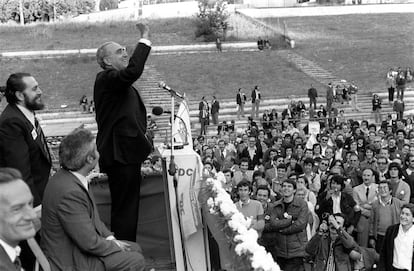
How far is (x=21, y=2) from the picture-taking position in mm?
62125

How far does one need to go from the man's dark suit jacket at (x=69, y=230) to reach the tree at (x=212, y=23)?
143 ft

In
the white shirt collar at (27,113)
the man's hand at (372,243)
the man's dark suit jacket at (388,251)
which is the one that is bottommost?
the man's hand at (372,243)

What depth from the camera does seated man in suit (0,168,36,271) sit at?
2654 mm

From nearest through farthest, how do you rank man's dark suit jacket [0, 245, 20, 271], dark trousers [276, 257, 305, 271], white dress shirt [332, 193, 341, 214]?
man's dark suit jacket [0, 245, 20, 271], dark trousers [276, 257, 305, 271], white dress shirt [332, 193, 341, 214]

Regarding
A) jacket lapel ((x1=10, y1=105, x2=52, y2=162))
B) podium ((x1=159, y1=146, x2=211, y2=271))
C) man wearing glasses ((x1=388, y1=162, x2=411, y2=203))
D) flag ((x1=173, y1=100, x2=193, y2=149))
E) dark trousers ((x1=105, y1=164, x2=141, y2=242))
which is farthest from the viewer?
man wearing glasses ((x1=388, y1=162, x2=411, y2=203))

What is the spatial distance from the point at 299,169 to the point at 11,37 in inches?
1723

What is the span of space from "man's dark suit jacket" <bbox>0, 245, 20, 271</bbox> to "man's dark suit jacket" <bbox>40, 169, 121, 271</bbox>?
943 mm

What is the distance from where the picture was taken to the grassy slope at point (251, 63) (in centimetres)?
3469

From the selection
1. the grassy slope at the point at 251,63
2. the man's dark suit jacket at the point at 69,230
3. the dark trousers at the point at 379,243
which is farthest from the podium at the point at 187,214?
the grassy slope at the point at 251,63

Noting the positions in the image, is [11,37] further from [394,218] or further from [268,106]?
[394,218]

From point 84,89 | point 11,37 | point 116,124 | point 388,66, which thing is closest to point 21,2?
point 11,37

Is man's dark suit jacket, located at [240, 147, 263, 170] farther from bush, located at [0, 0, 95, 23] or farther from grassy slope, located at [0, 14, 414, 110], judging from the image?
bush, located at [0, 0, 95, 23]

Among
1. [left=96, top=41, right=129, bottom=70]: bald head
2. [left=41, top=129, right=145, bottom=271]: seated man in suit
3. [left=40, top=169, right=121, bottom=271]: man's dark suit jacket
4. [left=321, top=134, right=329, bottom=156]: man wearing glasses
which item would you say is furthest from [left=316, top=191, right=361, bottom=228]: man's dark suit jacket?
[left=321, top=134, right=329, bottom=156]: man wearing glasses

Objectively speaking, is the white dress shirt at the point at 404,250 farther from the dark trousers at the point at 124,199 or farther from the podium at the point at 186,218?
the dark trousers at the point at 124,199
